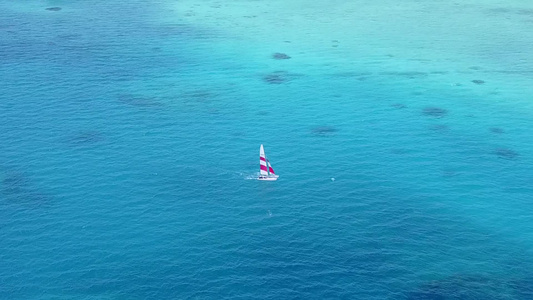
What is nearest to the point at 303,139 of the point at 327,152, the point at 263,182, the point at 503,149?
the point at 327,152

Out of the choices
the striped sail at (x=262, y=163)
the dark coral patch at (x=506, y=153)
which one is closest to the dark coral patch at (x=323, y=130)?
the striped sail at (x=262, y=163)

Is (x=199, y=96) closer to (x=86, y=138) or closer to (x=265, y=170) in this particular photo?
(x=86, y=138)

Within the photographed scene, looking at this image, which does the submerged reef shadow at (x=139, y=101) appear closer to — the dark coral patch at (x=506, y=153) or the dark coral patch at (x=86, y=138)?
the dark coral patch at (x=86, y=138)

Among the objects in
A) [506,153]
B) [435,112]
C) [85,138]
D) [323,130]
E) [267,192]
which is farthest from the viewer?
[435,112]

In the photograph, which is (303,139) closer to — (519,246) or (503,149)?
(503,149)

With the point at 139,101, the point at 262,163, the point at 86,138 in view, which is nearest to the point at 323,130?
the point at 262,163

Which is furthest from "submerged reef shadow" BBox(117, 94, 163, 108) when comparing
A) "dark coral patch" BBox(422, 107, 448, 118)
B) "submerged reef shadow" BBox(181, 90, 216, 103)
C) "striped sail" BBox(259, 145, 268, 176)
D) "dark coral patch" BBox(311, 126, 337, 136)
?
"dark coral patch" BBox(422, 107, 448, 118)
